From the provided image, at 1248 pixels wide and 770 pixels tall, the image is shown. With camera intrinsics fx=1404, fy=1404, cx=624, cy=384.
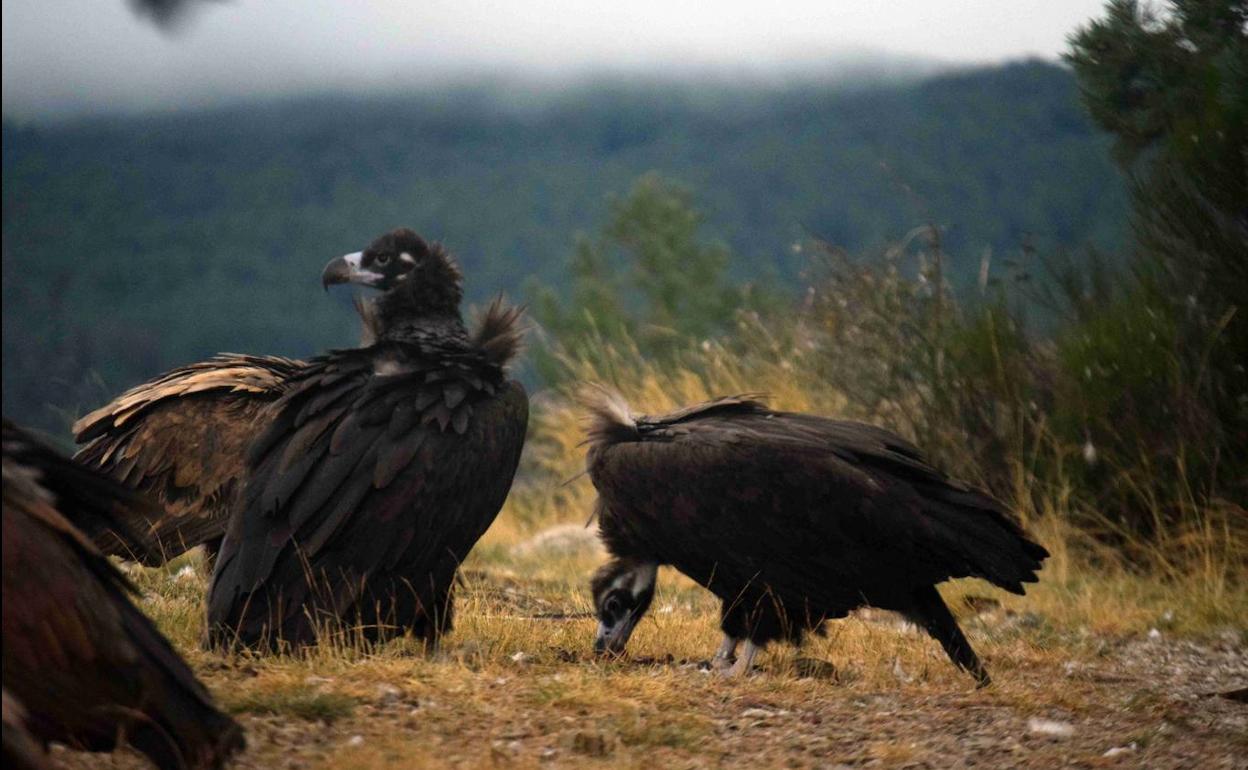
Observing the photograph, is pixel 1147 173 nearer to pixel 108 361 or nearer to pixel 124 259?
pixel 108 361

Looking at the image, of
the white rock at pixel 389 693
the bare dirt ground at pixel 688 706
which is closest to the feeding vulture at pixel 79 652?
the bare dirt ground at pixel 688 706

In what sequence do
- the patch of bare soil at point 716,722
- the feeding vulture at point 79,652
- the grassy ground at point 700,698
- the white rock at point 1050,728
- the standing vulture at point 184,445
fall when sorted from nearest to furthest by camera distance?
the feeding vulture at point 79,652, the patch of bare soil at point 716,722, the grassy ground at point 700,698, the white rock at point 1050,728, the standing vulture at point 184,445

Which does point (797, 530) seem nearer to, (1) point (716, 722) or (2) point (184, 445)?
(1) point (716, 722)

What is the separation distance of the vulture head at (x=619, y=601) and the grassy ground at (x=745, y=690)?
13 cm

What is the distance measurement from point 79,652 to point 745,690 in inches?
100

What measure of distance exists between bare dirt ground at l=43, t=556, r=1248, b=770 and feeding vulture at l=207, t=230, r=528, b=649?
183mm

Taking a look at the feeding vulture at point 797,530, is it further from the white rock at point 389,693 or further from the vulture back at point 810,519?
the white rock at point 389,693

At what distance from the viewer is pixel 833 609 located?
217 inches

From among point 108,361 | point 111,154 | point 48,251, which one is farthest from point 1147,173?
point 111,154

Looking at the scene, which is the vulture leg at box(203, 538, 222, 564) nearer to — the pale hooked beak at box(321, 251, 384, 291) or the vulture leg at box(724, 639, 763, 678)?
the pale hooked beak at box(321, 251, 384, 291)

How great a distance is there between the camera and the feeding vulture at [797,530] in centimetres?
532

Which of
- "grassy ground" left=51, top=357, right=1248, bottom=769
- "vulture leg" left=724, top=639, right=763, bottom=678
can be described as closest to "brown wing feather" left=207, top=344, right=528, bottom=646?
"grassy ground" left=51, top=357, right=1248, bottom=769

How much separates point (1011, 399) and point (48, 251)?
52.9 meters

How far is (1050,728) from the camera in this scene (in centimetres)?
468
